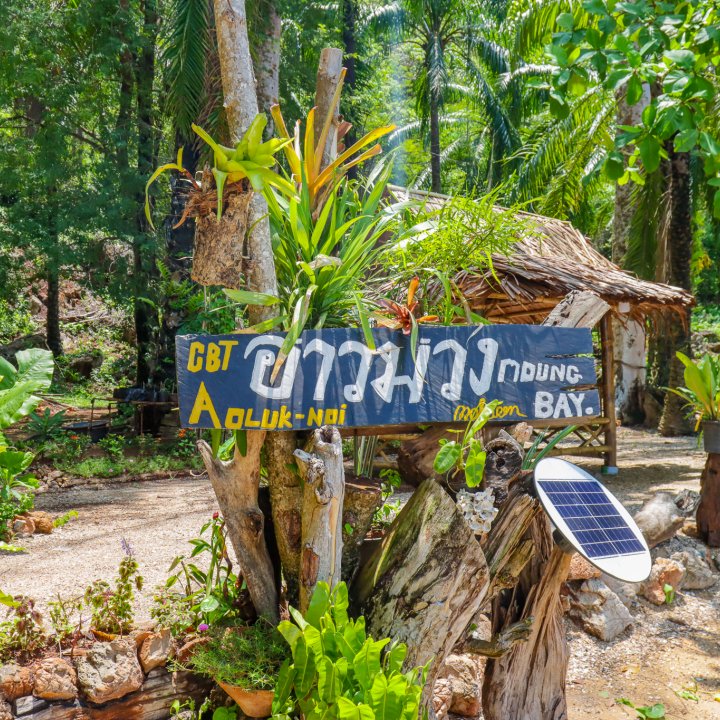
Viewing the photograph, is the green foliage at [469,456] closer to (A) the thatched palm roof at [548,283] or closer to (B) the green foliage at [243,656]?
(B) the green foliage at [243,656]

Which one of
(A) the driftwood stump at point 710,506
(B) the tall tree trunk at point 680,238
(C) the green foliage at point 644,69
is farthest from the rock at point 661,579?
(B) the tall tree trunk at point 680,238

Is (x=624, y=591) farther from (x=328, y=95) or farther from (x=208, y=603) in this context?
(x=328, y=95)

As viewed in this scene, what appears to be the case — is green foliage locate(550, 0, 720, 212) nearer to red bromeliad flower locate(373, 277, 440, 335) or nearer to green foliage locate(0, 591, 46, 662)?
Result: red bromeliad flower locate(373, 277, 440, 335)

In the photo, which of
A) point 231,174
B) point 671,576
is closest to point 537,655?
point 231,174

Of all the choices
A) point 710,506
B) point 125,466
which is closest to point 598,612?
point 710,506

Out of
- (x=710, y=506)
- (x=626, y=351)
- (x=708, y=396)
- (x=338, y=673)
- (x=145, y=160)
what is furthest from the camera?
(x=626, y=351)

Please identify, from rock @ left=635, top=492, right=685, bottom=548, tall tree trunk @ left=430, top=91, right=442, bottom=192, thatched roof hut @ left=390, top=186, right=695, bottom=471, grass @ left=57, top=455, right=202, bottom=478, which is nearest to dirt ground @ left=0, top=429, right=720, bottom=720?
rock @ left=635, top=492, right=685, bottom=548

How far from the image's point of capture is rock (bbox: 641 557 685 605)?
231 inches

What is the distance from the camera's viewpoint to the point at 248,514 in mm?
3166

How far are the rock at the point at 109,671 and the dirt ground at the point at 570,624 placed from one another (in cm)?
116

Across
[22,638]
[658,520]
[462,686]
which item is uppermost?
[22,638]

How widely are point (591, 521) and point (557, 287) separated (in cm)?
485

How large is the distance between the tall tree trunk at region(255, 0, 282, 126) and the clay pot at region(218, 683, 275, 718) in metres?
8.90

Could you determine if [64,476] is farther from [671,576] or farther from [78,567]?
[671,576]
